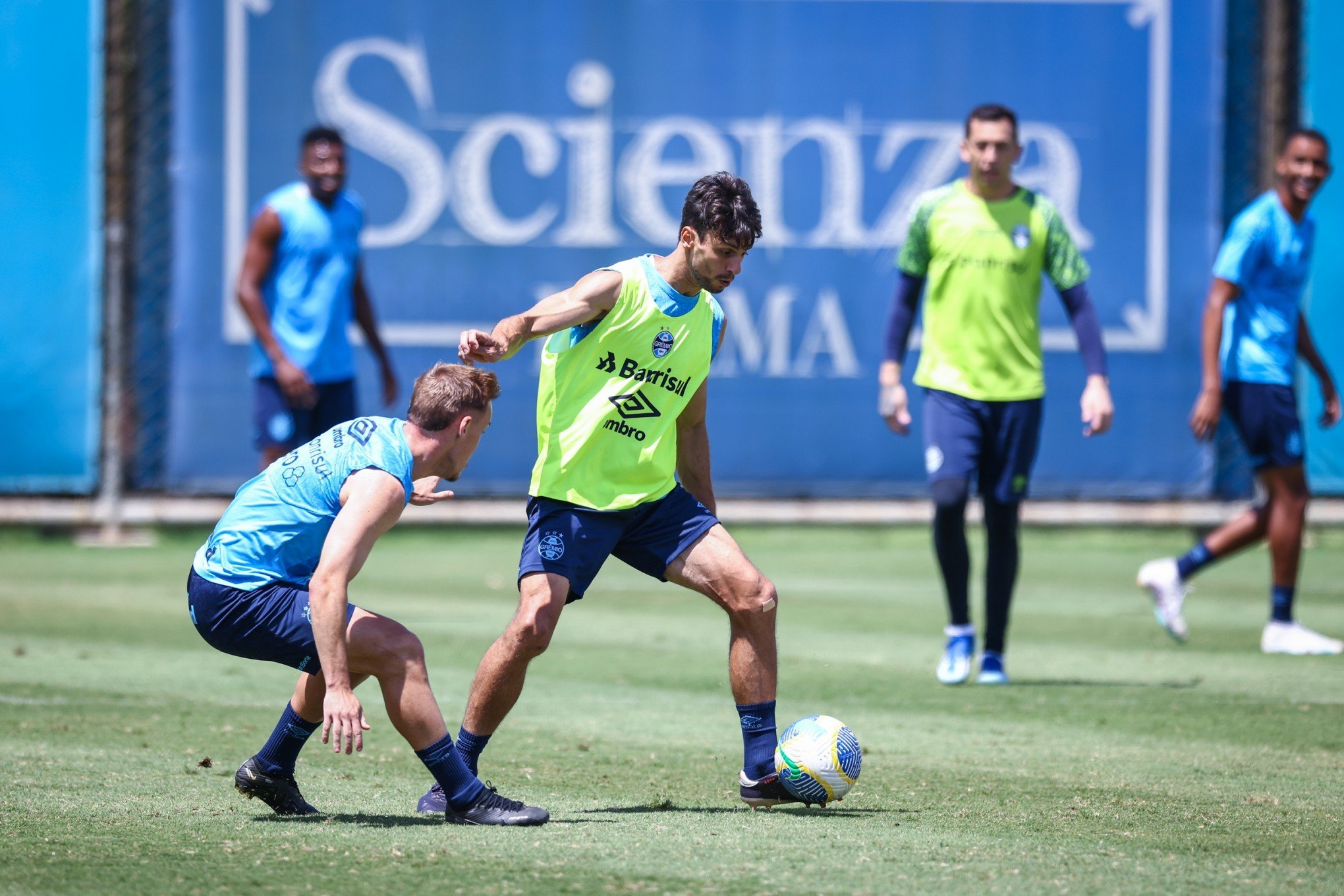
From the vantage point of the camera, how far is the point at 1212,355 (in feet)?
28.7

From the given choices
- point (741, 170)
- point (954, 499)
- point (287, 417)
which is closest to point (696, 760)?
point (954, 499)

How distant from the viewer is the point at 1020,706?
7031 millimetres

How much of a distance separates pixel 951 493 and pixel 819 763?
2.89 meters

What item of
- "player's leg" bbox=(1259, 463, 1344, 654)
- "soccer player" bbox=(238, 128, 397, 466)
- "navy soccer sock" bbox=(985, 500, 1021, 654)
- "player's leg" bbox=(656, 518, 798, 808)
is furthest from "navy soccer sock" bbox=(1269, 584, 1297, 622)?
"soccer player" bbox=(238, 128, 397, 466)

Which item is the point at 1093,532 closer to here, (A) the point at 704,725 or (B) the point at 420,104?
(B) the point at 420,104

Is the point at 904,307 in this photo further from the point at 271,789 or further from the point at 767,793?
the point at 271,789

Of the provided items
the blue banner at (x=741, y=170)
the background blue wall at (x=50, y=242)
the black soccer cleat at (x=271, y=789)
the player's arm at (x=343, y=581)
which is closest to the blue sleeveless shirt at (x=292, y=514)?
the player's arm at (x=343, y=581)

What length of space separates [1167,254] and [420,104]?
6062 mm

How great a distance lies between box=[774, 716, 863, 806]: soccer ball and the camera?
16.3 feet

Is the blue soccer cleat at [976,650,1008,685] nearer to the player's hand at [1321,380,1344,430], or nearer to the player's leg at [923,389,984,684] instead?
the player's leg at [923,389,984,684]

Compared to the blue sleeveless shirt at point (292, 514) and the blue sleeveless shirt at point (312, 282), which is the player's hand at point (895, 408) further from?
the blue sleeveless shirt at point (312, 282)

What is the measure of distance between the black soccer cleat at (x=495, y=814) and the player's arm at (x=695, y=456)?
3.86 ft

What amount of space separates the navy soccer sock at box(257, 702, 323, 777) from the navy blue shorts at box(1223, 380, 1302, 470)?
5.41m

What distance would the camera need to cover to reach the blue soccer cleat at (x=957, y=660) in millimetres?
7703
